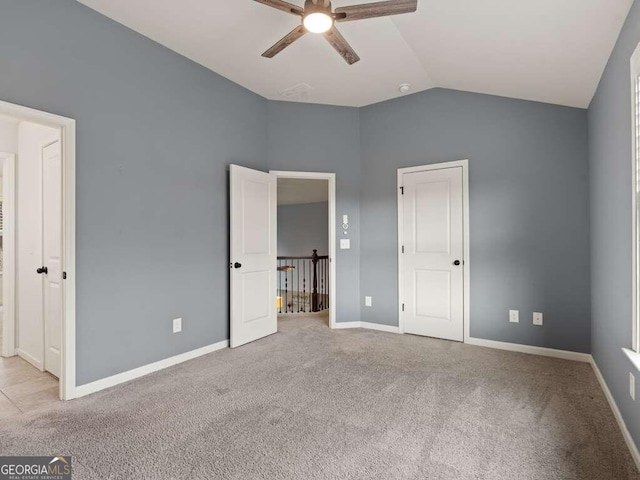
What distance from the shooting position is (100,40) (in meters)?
2.77

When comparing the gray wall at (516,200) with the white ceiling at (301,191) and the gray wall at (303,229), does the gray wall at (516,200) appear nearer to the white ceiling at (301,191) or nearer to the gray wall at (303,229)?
the white ceiling at (301,191)

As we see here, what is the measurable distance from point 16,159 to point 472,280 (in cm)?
505

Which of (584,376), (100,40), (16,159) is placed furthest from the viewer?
(16,159)

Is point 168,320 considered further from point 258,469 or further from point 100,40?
point 100,40

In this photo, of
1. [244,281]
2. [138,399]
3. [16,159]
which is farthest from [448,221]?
[16,159]

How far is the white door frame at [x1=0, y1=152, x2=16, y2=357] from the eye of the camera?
140 inches

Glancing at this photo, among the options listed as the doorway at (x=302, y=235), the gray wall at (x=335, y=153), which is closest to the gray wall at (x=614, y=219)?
the gray wall at (x=335, y=153)

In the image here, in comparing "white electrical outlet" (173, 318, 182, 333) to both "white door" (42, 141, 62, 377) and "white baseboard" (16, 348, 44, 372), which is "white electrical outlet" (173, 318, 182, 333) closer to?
"white door" (42, 141, 62, 377)

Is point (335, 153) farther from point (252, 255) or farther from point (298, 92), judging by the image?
point (252, 255)

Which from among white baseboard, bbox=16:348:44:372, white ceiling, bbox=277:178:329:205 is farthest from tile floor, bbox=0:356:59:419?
white ceiling, bbox=277:178:329:205

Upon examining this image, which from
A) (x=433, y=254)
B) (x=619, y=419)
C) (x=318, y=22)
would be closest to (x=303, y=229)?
(x=433, y=254)

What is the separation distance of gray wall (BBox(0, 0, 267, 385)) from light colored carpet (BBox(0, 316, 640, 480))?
0.51m

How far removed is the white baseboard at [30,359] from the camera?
322 cm

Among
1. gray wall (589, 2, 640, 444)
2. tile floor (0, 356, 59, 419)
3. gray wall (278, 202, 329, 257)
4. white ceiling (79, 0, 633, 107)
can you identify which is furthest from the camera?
gray wall (278, 202, 329, 257)
